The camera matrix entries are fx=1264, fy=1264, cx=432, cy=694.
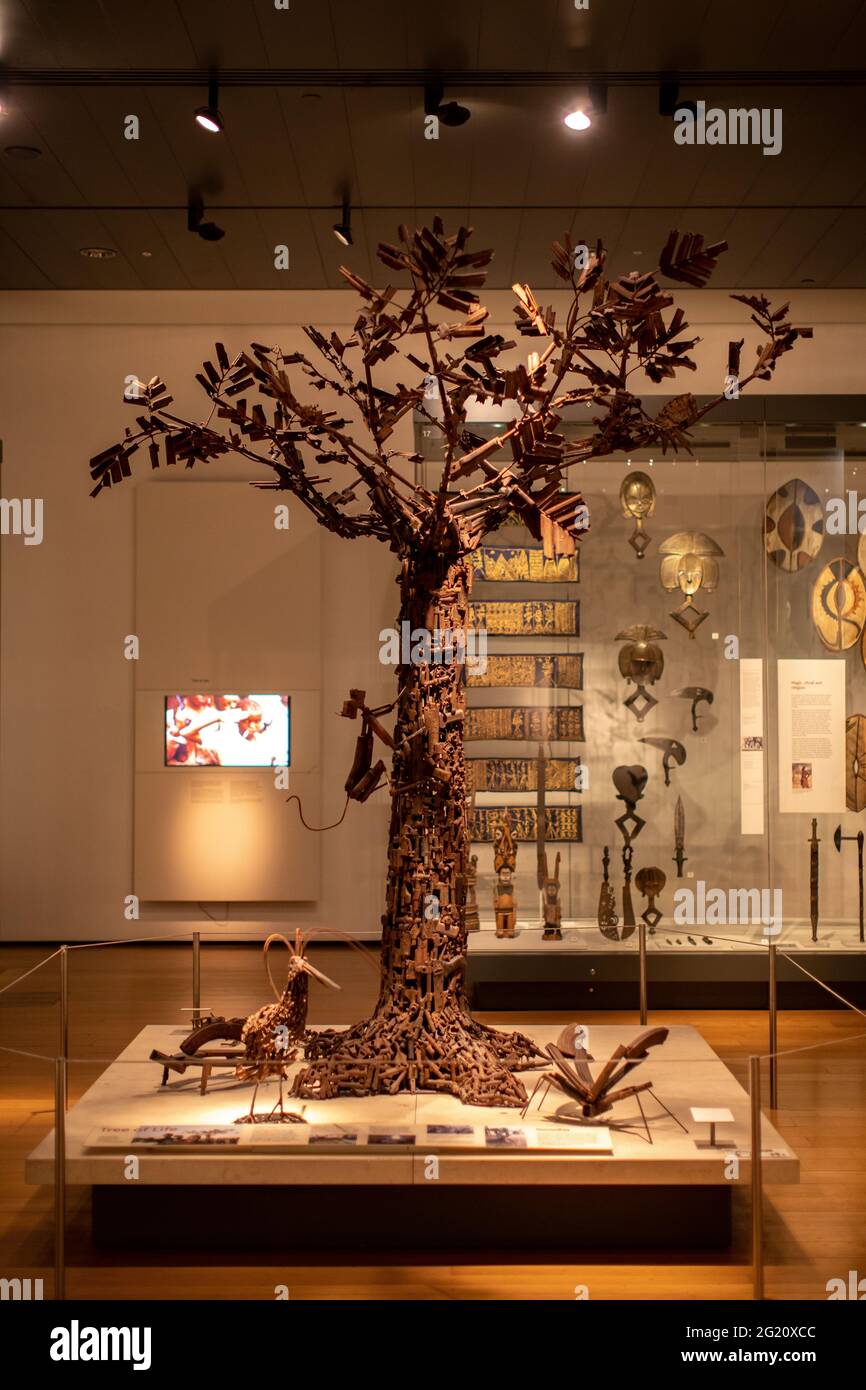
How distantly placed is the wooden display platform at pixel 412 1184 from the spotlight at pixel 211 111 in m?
4.02

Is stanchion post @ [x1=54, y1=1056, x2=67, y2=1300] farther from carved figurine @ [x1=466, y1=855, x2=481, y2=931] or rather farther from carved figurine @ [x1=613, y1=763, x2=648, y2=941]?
carved figurine @ [x1=613, y1=763, x2=648, y2=941]

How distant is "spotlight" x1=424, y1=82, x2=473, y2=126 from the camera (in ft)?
17.2

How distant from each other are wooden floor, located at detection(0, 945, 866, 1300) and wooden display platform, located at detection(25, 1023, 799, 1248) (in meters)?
0.05

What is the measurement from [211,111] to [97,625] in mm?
3716

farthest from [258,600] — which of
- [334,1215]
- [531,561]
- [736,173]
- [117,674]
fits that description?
[334,1215]

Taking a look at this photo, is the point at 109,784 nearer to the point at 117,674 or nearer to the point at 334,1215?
the point at 117,674

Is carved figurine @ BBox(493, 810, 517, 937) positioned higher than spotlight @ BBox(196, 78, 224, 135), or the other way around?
spotlight @ BBox(196, 78, 224, 135)

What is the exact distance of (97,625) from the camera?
817 cm

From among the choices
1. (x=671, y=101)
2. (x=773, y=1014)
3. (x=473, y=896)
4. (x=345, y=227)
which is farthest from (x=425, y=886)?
(x=345, y=227)
